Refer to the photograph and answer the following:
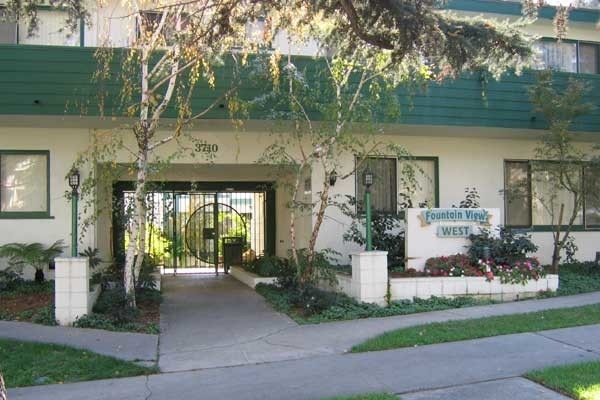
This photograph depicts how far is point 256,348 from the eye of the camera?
8023 mm

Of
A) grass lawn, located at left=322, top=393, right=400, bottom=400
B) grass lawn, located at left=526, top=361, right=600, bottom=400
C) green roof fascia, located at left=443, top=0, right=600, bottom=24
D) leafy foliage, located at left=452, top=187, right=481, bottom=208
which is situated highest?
green roof fascia, located at left=443, top=0, right=600, bottom=24

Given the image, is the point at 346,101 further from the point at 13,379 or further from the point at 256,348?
the point at 13,379

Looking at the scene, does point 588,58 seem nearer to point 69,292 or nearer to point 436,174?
point 436,174

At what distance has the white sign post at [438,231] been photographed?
11.6 m

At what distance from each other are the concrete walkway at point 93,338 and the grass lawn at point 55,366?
0.33 m

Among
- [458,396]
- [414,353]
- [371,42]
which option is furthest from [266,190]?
[458,396]

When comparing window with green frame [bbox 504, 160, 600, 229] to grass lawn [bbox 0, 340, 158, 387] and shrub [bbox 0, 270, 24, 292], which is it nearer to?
grass lawn [bbox 0, 340, 158, 387]

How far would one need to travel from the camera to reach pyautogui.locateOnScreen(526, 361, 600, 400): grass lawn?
553 cm

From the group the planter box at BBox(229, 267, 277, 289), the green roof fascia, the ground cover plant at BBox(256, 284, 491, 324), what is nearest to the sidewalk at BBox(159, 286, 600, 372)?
the ground cover plant at BBox(256, 284, 491, 324)

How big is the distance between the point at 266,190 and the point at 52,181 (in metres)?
6.39

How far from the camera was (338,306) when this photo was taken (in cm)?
1007

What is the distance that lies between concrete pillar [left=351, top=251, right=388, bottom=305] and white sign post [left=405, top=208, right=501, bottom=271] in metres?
1.31

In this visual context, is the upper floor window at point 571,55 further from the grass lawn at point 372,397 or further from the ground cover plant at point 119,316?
the grass lawn at point 372,397

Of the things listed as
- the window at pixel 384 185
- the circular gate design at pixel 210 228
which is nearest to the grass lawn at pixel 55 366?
the window at pixel 384 185
